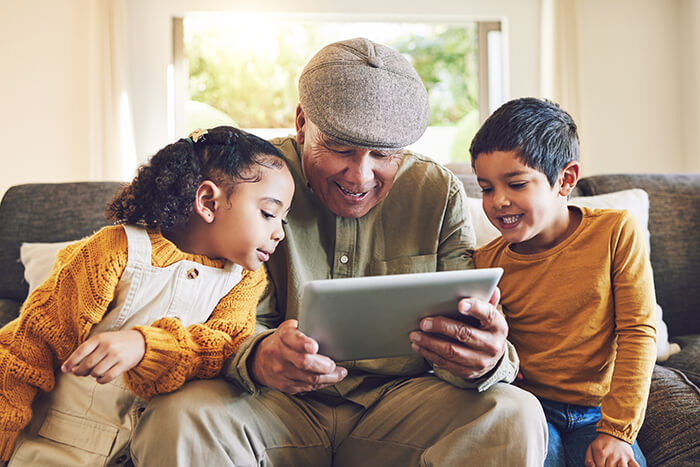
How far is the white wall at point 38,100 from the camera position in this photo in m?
4.07

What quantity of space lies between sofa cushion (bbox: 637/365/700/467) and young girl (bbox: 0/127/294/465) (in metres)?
0.89

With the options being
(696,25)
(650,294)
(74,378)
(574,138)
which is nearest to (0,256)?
(74,378)

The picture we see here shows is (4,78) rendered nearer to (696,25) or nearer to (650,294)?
(650,294)

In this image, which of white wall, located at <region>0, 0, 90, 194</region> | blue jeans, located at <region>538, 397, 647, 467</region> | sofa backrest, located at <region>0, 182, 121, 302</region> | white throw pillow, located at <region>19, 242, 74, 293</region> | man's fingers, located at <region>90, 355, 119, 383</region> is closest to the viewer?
man's fingers, located at <region>90, 355, 119, 383</region>

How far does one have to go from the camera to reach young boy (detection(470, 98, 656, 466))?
4.21ft

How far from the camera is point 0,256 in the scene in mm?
1946

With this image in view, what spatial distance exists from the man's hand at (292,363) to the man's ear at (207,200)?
0.30 meters

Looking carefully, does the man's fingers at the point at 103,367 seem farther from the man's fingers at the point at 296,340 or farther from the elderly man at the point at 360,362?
the man's fingers at the point at 296,340

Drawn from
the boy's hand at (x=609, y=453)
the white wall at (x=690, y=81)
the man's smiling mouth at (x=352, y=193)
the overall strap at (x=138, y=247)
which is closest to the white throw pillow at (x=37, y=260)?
the overall strap at (x=138, y=247)

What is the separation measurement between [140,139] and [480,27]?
251 cm

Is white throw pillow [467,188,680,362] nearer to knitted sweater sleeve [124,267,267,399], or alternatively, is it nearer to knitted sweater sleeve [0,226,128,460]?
knitted sweater sleeve [124,267,267,399]

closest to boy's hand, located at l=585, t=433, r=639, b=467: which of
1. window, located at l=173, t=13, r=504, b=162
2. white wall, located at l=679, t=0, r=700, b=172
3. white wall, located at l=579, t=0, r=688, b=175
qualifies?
window, located at l=173, t=13, r=504, b=162

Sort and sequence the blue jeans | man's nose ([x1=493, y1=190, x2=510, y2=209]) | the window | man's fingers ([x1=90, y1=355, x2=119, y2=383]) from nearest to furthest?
man's fingers ([x1=90, y1=355, x2=119, y2=383])
the blue jeans
man's nose ([x1=493, y1=190, x2=510, y2=209])
the window

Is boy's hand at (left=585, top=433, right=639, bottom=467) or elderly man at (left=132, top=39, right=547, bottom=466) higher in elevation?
elderly man at (left=132, top=39, right=547, bottom=466)
